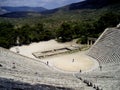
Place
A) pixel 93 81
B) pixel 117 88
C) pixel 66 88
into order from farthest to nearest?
1. pixel 93 81
2. pixel 117 88
3. pixel 66 88

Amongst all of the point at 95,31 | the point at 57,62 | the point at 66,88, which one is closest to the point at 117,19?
the point at 95,31

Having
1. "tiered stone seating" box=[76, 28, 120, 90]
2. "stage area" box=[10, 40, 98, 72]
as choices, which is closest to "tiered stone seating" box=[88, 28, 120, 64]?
"tiered stone seating" box=[76, 28, 120, 90]

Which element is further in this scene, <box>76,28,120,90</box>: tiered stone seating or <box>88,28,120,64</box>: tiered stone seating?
<box>88,28,120,64</box>: tiered stone seating

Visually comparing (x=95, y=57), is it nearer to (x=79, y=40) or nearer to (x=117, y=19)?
(x=79, y=40)

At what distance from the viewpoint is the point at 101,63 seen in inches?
1617

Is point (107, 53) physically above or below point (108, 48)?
below

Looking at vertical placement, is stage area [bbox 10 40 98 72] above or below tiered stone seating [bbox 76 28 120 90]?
below

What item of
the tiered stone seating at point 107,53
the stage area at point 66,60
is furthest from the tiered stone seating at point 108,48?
the stage area at point 66,60

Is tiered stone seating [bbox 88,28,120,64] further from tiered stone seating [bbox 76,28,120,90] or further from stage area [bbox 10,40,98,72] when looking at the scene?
stage area [bbox 10,40,98,72]

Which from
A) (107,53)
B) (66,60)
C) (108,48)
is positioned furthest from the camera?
(66,60)

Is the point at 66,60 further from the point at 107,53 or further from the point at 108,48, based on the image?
the point at 108,48

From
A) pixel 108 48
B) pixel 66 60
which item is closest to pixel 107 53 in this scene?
pixel 108 48

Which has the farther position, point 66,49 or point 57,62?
point 66,49

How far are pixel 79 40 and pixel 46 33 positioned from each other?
10834mm
